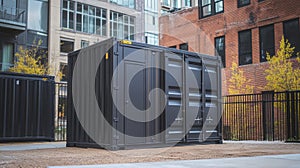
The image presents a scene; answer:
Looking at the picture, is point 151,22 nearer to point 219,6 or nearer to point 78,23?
point 78,23

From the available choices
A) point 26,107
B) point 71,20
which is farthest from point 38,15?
point 26,107

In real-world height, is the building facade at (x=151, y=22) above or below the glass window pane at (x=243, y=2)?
above

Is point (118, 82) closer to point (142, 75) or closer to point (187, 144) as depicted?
point (142, 75)

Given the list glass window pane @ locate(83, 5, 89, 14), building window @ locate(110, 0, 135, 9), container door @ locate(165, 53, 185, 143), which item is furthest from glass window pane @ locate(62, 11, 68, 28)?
container door @ locate(165, 53, 185, 143)

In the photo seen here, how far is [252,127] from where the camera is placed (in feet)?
63.4

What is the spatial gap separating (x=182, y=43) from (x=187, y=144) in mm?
16113

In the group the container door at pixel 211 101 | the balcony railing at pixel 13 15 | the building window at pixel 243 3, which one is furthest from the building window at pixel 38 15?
the container door at pixel 211 101

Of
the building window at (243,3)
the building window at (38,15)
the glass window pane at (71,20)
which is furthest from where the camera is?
the glass window pane at (71,20)

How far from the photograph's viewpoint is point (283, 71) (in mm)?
18391

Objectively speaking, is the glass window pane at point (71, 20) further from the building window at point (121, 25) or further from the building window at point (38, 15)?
the building window at point (121, 25)

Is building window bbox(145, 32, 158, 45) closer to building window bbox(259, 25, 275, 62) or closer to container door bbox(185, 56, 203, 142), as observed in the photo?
building window bbox(259, 25, 275, 62)

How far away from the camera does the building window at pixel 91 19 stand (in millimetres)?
36281

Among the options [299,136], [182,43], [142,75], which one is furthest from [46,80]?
[182,43]

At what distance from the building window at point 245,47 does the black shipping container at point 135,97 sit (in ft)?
35.8
